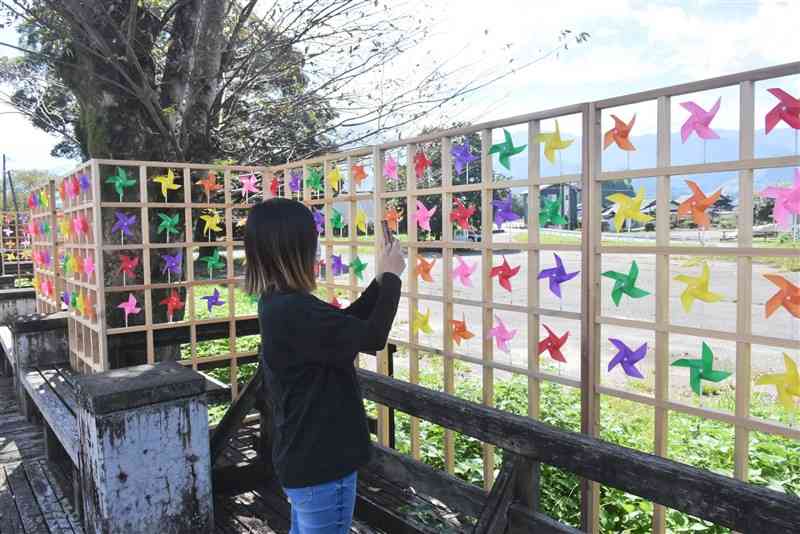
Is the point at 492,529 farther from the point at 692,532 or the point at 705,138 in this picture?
the point at 692,532

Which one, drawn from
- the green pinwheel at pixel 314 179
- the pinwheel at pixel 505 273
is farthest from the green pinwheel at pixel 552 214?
the green pinwheel at pixel 314 179

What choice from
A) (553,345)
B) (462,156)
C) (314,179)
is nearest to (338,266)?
(314,179)

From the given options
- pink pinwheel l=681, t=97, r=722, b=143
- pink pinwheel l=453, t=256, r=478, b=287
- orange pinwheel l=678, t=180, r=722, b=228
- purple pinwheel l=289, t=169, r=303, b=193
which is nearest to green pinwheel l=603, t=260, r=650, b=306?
orange pinwheel l=678, t=180, r=722, b=228

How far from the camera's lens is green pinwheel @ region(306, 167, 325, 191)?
12.5ft

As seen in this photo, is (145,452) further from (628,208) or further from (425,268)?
(628,208)

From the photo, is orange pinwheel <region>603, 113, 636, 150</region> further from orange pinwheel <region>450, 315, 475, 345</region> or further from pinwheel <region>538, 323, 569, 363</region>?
orange pinwheel <region>450, 315, 475, 345</region>

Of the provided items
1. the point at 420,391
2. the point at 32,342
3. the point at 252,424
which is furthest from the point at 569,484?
the point at 32,342

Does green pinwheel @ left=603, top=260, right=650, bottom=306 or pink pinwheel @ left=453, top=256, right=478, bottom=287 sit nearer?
green pinwheel @ left=603, top=260, right=650, bottom=306

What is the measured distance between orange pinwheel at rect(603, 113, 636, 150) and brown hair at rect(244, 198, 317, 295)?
110 centimetres

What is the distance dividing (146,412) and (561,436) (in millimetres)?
1511

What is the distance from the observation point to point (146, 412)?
7.72 feet

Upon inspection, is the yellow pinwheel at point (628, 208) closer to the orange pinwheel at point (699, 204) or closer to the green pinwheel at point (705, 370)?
the orange pinwheel at point (699, 204)

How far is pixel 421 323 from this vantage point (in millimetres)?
3004

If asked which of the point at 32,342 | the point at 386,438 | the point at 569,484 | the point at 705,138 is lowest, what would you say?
the point at 569,484
